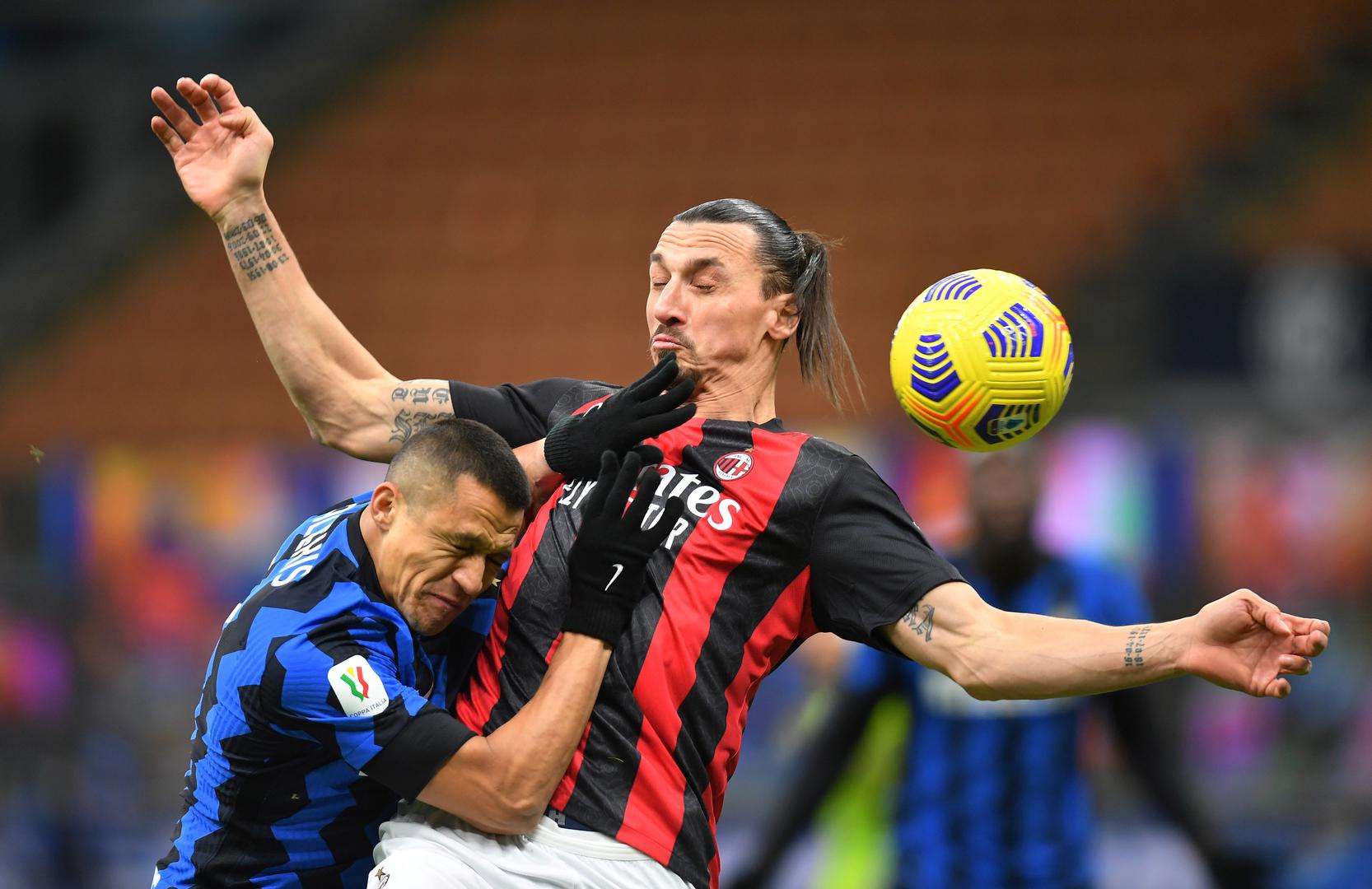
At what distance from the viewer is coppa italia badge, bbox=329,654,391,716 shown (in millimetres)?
3221

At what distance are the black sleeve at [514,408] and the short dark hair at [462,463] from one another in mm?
565

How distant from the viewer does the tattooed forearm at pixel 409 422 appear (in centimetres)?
403

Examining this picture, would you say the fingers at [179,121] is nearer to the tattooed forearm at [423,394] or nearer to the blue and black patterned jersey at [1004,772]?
the tattooed forearm at [423,394]

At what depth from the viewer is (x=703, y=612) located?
3.50 meters

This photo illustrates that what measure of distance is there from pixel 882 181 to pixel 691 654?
10.7 metres

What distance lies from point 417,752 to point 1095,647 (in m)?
1.36

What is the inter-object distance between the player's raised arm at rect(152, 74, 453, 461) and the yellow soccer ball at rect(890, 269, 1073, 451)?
3.92 feet

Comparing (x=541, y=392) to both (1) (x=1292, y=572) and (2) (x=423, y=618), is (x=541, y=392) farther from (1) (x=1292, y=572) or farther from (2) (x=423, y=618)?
(1) (x=1292, y=572)

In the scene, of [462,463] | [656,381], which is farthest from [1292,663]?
[462,463]

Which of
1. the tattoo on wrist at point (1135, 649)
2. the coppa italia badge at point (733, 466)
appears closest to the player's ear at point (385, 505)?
the coppa italia badge at point (733, 466)

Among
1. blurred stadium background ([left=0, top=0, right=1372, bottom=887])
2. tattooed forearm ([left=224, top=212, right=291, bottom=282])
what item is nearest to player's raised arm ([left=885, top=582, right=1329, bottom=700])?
tattooed forearm ([left=224, top=212, right=291, bottom=282])

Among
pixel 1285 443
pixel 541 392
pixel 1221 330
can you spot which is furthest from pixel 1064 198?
pixel 541 392

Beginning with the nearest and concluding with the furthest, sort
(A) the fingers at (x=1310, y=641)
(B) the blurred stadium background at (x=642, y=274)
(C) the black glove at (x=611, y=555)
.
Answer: (A) the fingers at (x=1310, y=641) < (C) the black glove at (x=611, y=555) < (B) the blurred stadium background at (x=642, y=274)

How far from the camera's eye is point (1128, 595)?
17.6 ft
